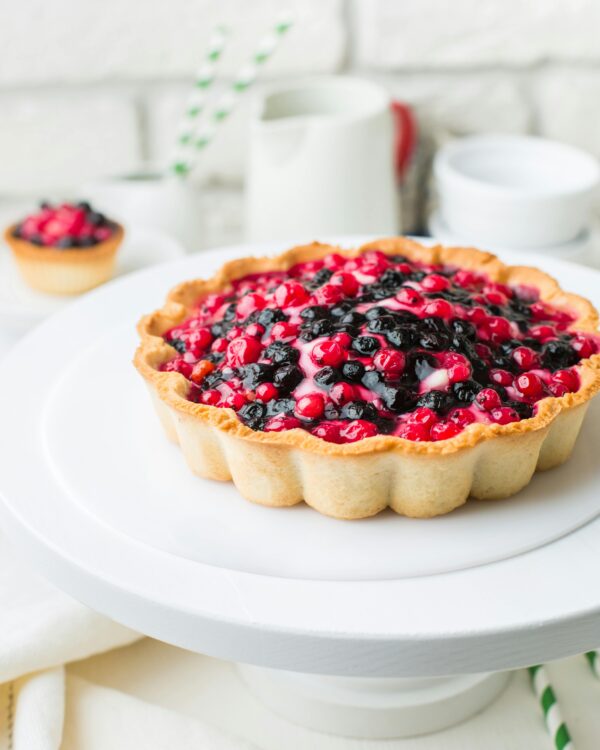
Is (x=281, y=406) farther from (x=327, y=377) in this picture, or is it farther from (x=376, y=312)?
(x=376, y=312)

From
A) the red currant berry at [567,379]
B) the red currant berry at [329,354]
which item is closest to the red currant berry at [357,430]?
the red currant berry at [329,354]

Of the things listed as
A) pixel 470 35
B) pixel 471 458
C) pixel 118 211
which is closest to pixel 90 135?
pixel 118 211

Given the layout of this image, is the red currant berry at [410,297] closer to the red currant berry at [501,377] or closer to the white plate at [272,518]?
the red currant berry at [501,377]

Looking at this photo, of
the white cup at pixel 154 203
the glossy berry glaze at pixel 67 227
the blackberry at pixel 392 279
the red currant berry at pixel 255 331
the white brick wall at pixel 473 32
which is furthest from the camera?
the white brick wall at pixel 473 32

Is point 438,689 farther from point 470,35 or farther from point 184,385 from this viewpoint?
point 470,35

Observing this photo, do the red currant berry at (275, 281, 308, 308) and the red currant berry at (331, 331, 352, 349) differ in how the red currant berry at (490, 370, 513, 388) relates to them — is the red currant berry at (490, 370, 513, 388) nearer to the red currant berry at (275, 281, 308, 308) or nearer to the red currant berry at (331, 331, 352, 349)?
the red currant berry at (331, 331, 352, 349)

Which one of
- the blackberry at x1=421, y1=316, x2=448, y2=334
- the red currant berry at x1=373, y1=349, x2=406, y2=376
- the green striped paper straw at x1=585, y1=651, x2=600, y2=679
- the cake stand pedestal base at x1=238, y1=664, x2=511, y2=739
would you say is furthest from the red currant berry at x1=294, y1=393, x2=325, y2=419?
the green striped paper straw at x1=585, y1=651, x2=600, y2=679
